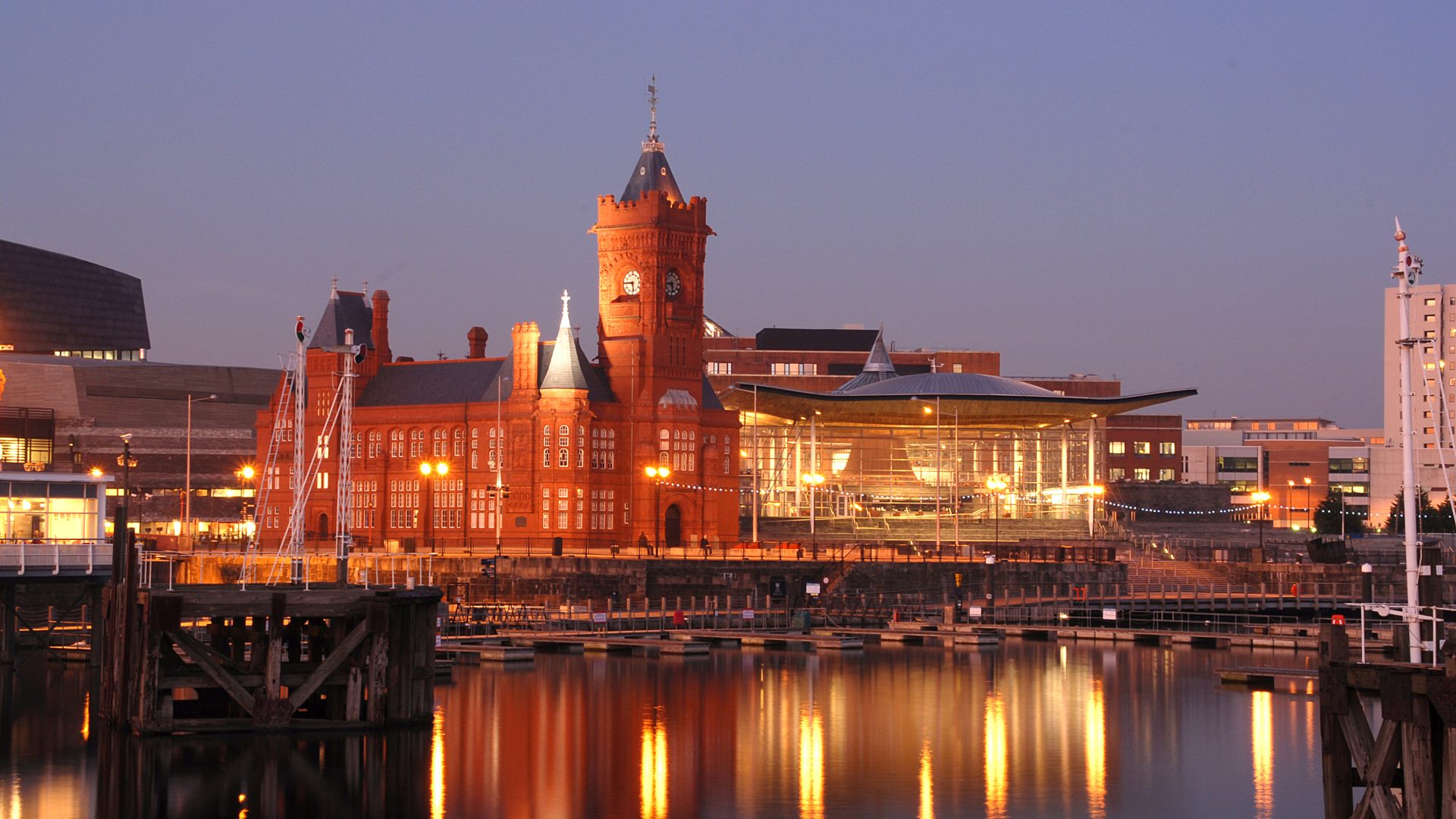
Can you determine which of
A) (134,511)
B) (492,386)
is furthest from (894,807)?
(134,511)

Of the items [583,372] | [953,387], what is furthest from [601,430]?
[953,387]

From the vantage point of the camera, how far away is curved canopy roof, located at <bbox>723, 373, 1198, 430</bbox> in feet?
411

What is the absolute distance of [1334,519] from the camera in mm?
176000

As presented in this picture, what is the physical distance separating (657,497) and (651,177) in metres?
19.5

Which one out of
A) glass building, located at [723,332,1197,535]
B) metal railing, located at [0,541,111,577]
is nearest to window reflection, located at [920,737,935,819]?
metal railing, located at [0,541,111,577]

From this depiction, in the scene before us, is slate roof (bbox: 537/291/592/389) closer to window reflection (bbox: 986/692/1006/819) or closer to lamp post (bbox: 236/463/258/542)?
lamp post (bbox: 236/463/258/542)

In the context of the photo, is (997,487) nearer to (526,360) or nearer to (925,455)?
(925,455)

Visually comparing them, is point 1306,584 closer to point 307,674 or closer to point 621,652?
point 621,652

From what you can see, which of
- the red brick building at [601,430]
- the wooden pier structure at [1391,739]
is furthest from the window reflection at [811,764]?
the red brick building at [601,430]

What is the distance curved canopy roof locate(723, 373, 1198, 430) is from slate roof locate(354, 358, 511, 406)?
1503cm

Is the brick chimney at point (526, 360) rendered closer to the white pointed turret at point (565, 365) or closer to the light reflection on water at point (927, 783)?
the white pointed turret at point (565, 365)

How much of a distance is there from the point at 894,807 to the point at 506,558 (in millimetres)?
61622

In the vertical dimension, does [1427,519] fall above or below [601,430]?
below

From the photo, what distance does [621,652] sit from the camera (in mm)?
76750
